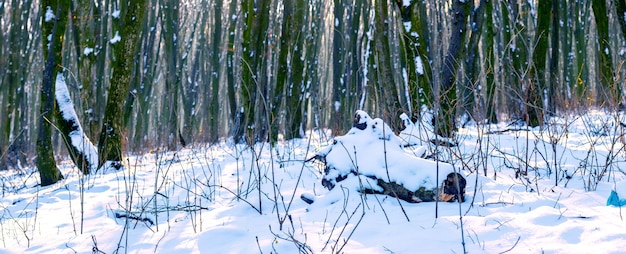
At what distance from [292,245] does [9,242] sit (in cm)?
180

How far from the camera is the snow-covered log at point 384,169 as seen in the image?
10.5ft

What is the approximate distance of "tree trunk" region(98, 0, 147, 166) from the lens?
6574 mm

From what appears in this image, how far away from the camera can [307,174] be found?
15.4 ft

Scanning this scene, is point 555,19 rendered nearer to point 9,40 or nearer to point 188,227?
point 188,227

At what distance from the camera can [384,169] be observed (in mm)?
3402

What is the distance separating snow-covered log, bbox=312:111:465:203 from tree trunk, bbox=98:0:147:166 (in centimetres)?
381

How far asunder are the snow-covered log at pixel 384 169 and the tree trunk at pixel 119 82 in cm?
381

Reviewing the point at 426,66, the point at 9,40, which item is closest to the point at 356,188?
the point at 426,66

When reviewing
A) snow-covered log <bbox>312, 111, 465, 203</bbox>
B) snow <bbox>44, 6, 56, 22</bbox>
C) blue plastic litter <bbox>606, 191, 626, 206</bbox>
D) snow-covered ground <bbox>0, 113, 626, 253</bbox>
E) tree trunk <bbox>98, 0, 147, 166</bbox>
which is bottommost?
snow-covered ground <bbox>0, 113, 626, 253</bbox>

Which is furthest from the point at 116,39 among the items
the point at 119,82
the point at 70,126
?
the point at 70,126

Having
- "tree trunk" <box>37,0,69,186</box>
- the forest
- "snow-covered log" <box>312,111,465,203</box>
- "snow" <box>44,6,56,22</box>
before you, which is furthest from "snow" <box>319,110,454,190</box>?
"snow" <box>44,6,56,22</box>

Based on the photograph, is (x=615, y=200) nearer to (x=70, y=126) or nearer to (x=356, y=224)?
(x=356, y=224)

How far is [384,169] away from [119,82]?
4.53m

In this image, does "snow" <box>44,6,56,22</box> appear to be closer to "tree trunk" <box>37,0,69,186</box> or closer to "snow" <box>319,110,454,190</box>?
"tree trunk" <box>37,0,69,186</box>
